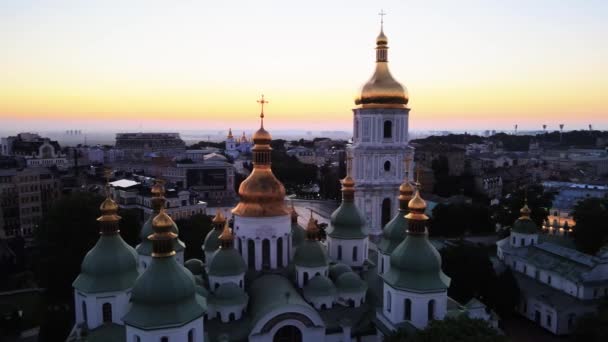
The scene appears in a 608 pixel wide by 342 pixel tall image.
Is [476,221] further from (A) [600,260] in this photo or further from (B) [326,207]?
(B) [326,207]

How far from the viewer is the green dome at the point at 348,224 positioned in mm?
25750

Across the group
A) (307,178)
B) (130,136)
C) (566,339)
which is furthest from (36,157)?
(566,339)

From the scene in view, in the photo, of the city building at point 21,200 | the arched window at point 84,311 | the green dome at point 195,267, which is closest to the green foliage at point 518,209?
the green dome at point 195,267

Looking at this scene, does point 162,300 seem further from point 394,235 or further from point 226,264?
point 394,235

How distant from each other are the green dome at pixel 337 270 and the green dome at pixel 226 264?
14.9 feet

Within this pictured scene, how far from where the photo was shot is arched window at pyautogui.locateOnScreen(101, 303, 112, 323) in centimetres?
2098

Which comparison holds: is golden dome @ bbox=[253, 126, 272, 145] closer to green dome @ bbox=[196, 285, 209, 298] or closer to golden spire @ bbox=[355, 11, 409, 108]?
green dome @ bbox=[196, 285, 209, 298]

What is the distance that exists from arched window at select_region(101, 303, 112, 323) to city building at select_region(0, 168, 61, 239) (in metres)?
32.9

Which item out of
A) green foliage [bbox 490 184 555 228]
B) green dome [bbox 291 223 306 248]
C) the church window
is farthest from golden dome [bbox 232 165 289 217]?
green foliage [bbox 490 184 555 228]

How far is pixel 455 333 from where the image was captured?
16031 mm

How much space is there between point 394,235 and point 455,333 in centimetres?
888

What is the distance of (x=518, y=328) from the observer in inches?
1183

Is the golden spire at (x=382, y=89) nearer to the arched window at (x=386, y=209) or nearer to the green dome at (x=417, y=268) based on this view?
the arched window at (x=386, y=209)

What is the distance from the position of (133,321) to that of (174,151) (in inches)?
4655
